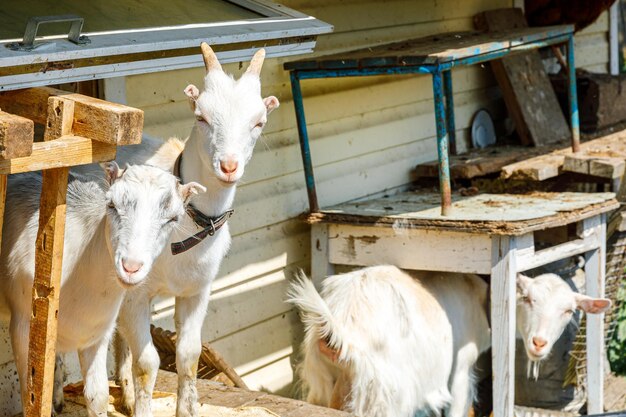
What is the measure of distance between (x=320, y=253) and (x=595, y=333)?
207 cm

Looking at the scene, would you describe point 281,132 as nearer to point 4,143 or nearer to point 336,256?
point 336,256

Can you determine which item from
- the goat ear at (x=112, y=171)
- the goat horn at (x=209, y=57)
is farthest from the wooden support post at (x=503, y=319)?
the goat ear at (x=112, y=171)

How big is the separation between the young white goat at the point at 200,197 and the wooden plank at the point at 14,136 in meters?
1.15

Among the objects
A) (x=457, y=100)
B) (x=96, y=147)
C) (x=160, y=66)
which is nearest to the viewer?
(x=96, y=147)

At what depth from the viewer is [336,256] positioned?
684 centimetres

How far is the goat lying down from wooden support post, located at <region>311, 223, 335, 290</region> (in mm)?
467

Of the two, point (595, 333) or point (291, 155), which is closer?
point (291, 155)

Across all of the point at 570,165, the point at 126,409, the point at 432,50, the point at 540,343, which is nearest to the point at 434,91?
the point at 432,50

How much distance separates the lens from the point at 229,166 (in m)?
4.21

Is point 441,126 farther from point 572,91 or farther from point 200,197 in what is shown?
point 200,197

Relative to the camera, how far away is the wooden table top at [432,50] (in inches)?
243

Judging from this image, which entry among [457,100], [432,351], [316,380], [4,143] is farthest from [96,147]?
[457,100]

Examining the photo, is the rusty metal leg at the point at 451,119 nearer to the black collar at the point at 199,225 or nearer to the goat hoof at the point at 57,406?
the black collar at the point at 199,225

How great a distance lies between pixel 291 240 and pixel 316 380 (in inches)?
46.3
